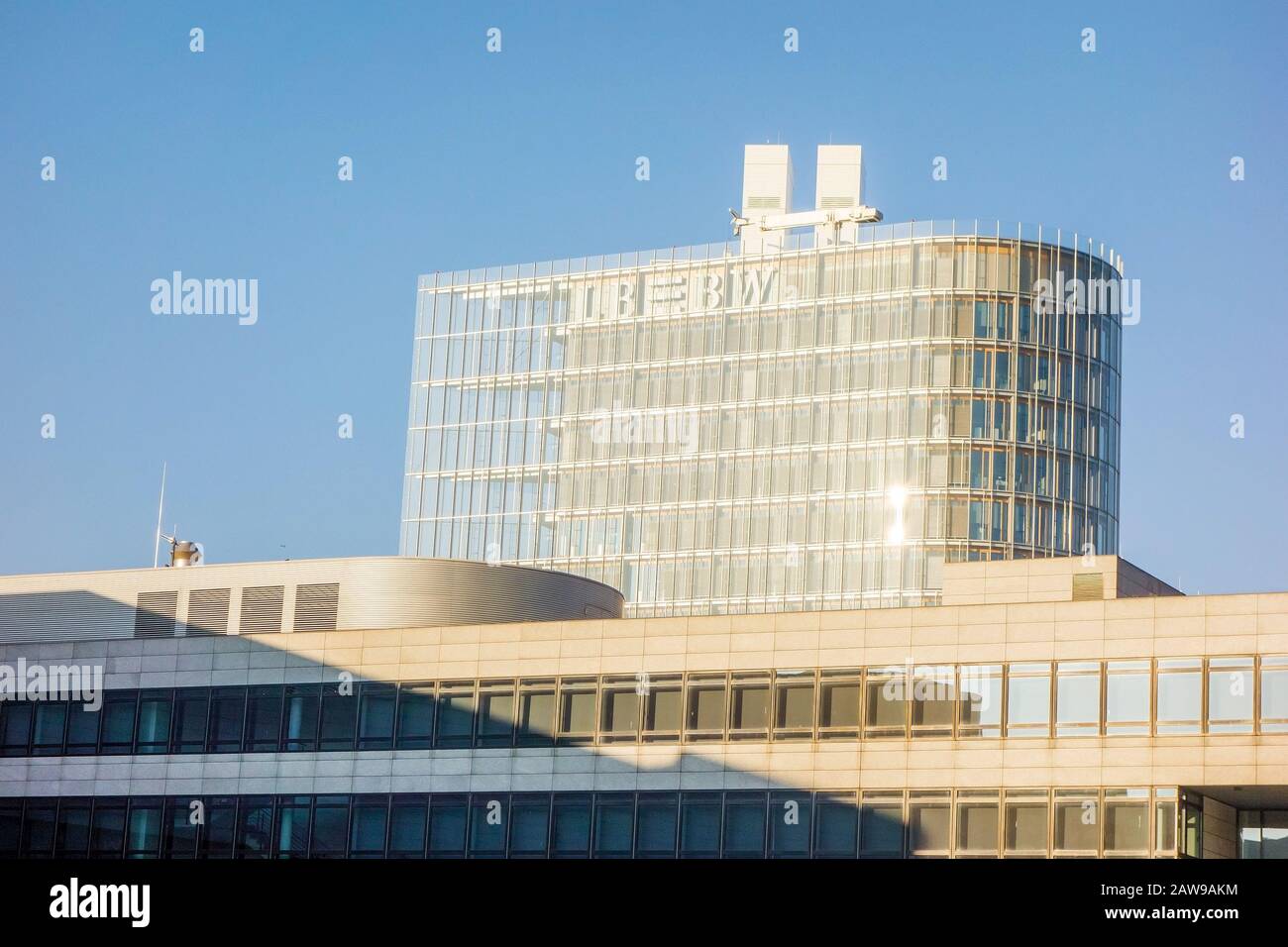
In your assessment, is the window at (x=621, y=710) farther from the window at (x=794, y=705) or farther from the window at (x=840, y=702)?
the window at (x=840, y=702)

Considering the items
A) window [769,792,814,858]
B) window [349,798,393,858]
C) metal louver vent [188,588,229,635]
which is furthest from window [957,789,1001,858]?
metal louver vent [188,588,229,635]

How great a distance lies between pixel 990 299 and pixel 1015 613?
72700mm

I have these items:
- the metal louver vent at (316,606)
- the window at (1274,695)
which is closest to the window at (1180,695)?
the window at (1274,695)

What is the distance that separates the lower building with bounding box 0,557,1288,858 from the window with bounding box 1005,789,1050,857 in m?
0.08

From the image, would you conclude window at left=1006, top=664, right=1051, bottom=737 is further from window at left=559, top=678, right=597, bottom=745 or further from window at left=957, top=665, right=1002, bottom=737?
window at left=559, top=678, right=597, bottom=745

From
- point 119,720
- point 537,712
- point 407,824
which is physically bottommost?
point 407,824

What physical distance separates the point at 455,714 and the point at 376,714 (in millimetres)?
3020

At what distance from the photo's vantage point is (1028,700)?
2682 inches

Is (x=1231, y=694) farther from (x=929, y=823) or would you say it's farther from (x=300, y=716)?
(x=300, y=716)

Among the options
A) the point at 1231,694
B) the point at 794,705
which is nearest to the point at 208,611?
the point at 794,705

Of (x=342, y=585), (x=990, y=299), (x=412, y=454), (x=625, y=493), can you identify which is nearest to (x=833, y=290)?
(x=990, y=299)

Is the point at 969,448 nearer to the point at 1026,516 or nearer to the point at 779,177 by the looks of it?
the point at 1026,516

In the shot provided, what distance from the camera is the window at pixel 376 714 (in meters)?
76.4

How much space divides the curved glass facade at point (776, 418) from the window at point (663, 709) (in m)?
64.0
